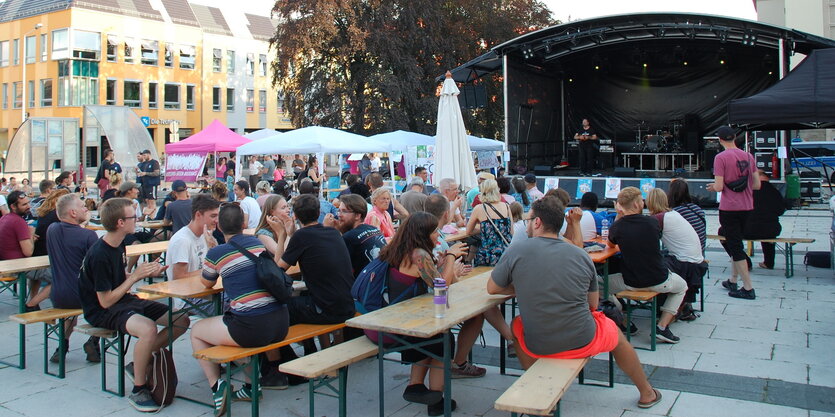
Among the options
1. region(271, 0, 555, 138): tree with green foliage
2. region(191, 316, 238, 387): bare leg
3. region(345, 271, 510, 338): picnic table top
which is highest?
region(271, 0, 555, 138): tree with green foliage

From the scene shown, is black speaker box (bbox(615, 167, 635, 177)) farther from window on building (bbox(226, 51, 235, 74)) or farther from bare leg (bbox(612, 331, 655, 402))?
window on building (bbox(226, 51, 235, 74))

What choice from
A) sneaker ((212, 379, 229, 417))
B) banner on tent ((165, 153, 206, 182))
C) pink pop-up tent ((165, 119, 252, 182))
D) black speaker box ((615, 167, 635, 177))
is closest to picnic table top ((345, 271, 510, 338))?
sneaker ((212, 379, 229, 417))

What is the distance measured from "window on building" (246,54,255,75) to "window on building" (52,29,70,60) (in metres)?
12.1

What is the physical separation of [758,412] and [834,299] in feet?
12.5

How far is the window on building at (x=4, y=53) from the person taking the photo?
4538 cm

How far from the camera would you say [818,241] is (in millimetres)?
11359

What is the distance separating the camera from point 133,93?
143 ft

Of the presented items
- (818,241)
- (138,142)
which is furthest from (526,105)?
(138,142)

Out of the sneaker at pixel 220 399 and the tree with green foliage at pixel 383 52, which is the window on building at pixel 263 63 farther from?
the sneaker at pixel 220 399

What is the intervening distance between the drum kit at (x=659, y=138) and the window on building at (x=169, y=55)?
110ft

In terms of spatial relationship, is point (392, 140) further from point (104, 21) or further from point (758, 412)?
point (104, 21)

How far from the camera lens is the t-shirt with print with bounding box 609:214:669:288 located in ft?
18.6

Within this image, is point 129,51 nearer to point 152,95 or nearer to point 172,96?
point 152,95

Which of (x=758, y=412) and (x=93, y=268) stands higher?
(x=93, y=268)
